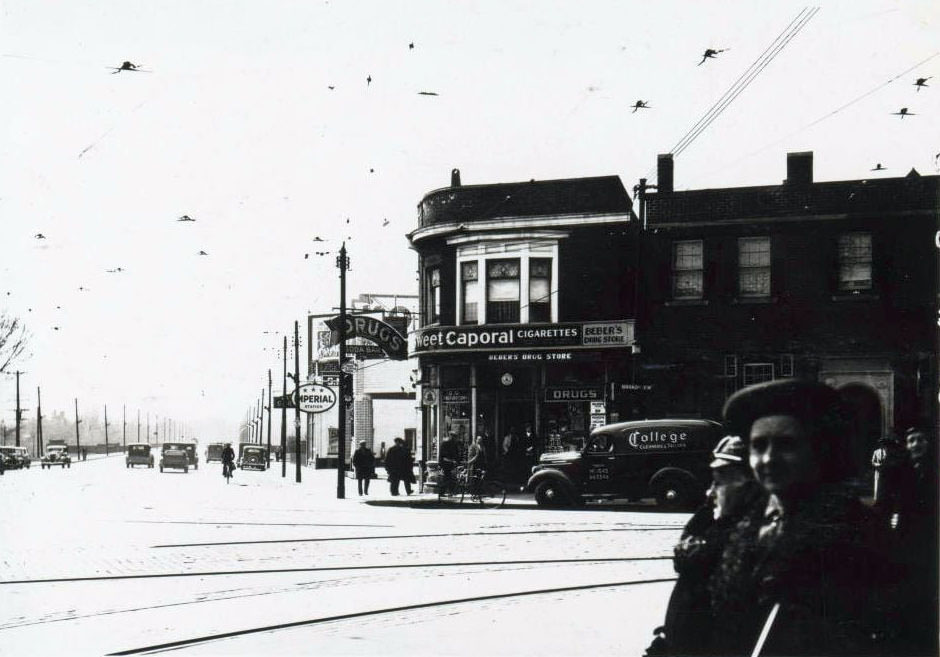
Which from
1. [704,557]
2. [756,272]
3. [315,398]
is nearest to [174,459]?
[315,398]

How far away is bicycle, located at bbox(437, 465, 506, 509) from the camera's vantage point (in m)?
21.9

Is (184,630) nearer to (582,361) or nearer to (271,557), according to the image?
(271,557)

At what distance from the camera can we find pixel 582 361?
23125 mm

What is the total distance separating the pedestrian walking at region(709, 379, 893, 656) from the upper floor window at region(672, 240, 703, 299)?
4.34 metres

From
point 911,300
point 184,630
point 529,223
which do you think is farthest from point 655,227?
point 529,223

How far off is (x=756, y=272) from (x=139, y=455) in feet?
208

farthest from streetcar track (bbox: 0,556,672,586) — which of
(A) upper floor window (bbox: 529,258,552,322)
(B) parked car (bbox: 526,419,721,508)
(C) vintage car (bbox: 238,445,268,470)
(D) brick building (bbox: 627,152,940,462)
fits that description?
(C) vintage car (bbox: 238,445,268,470)

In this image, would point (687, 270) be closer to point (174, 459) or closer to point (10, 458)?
point (174, 459)

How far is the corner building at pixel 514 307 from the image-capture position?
77.6 feet

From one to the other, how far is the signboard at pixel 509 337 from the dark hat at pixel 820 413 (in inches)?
693

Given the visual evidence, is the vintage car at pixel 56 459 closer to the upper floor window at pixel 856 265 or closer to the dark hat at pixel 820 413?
the upper floor window at pixel 856 265

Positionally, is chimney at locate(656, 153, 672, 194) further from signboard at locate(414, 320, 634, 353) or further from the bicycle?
the bicycle

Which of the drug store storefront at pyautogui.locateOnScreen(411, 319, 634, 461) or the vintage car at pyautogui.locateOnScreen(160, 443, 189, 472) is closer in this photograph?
the drug store storefront at pyautogui.locateOnScreen(411, 319, 634, 461)

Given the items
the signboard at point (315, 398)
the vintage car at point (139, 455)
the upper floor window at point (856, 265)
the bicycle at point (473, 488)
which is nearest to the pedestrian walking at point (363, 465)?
the signboard at point (315, 398)
